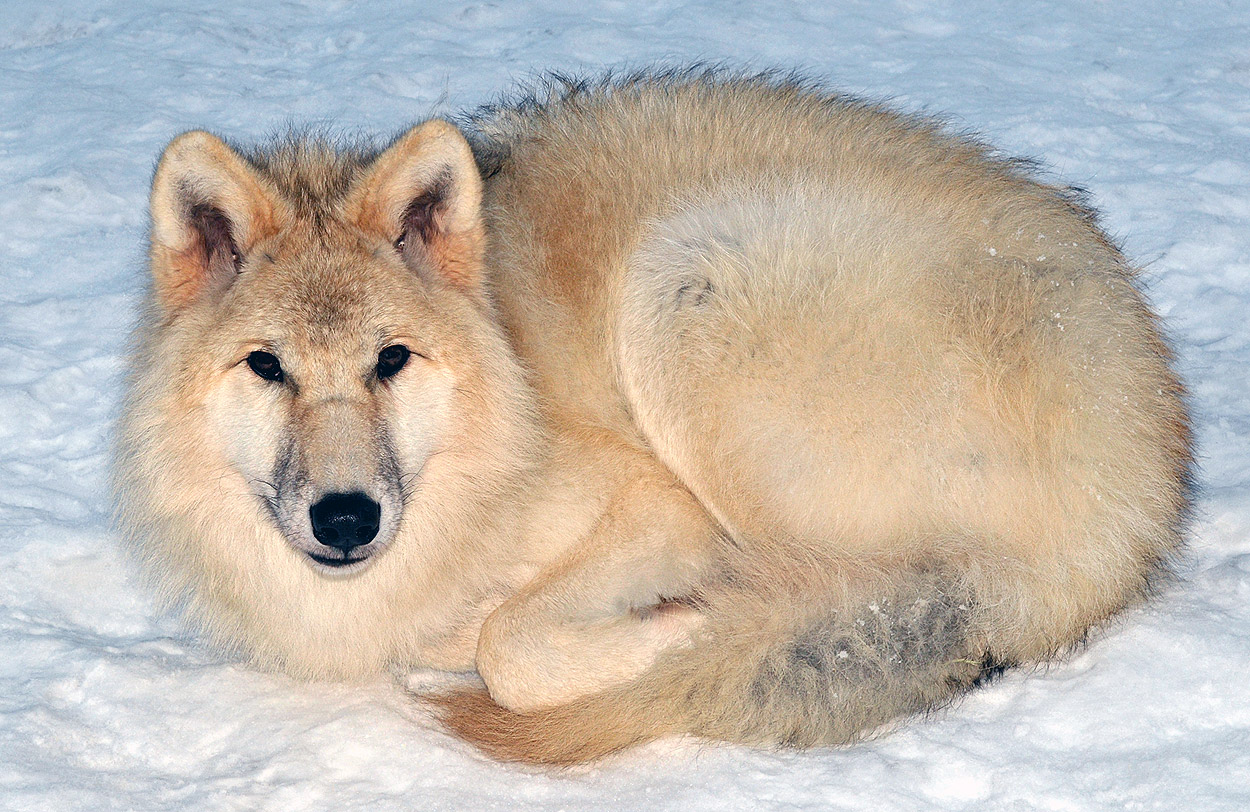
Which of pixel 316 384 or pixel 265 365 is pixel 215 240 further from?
pixel 316 384

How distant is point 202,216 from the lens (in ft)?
10.7

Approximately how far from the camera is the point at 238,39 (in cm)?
776

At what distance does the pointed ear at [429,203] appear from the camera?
3230 mm

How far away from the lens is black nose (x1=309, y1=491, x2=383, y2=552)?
A: 9.75 ft

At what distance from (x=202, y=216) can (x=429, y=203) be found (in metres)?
0.63

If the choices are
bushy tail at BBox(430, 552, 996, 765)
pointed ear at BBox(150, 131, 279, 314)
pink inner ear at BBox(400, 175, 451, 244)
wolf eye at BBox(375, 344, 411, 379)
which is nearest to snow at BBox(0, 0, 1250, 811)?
bushy tail at BBox(430, 552, 996, 765)

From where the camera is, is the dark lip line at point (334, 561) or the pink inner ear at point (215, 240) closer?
the dark lip line at point (334, 561)

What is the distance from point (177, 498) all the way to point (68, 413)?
169 centimetres

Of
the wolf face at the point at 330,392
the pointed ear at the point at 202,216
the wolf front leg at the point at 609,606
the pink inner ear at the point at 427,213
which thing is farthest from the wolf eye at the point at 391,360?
the wolf front leg at the point at 609,606

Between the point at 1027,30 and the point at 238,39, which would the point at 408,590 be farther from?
the point at 1027,30

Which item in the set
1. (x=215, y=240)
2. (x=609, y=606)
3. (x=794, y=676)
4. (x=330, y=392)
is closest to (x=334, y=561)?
(x=330, y=392)

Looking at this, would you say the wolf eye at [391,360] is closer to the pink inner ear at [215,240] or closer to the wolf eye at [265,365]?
the wolf eye at [265,365]

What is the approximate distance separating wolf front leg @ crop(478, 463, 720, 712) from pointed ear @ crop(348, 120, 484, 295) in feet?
2.81

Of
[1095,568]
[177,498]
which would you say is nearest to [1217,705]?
[1095,568]
